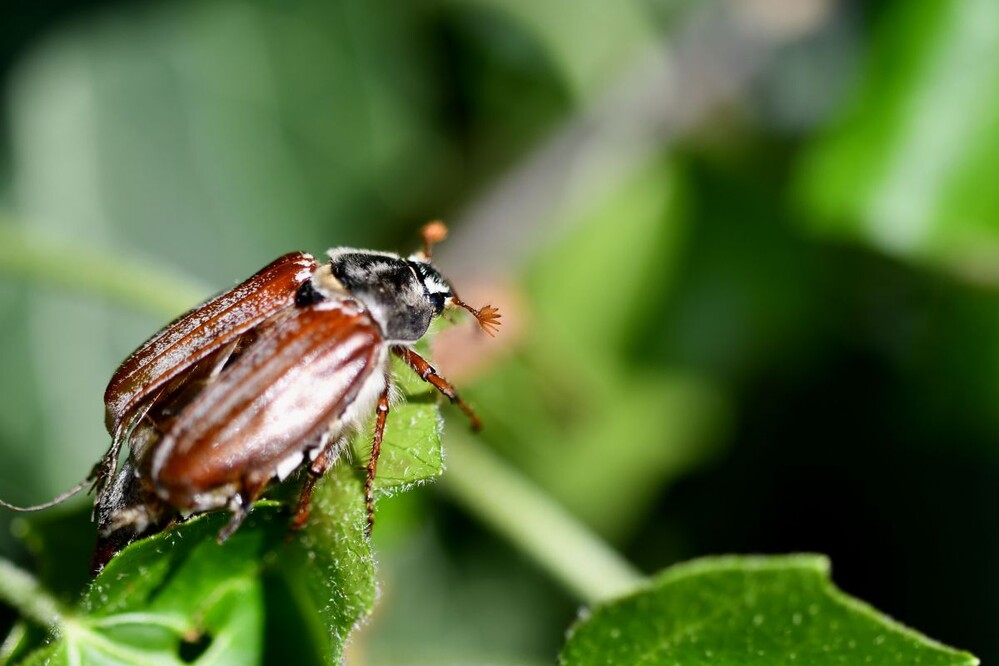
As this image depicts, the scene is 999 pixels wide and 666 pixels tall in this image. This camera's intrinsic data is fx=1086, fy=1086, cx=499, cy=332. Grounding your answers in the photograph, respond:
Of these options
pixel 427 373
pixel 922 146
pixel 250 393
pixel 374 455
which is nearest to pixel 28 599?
pixel 250 393

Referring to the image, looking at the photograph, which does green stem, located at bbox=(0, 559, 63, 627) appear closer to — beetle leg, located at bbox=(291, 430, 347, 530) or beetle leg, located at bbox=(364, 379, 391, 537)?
beetle leg, located at bbox=(291, 430, 347, 530)

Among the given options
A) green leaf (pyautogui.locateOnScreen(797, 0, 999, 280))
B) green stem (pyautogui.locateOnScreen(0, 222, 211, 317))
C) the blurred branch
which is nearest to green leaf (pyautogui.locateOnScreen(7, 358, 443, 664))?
green stem (pyautogui.locateOnScreen(0, 222, 211, 317))

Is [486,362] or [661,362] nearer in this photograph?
[486,362]

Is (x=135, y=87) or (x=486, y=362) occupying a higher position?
(x=135, y=87)

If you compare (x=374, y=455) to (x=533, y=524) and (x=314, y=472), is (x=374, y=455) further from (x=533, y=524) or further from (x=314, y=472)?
(x=533, y=524)

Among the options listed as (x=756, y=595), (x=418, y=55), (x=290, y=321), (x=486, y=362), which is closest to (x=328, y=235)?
Answer: (x=418, y=55)

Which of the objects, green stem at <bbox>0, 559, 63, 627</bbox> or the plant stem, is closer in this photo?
green stem at <bbox>0, 559, 63, 627</bbox>

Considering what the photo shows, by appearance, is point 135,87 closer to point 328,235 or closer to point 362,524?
point 328,235

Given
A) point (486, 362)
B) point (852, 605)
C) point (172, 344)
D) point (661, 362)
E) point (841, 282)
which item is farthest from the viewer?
point (661, 362)
